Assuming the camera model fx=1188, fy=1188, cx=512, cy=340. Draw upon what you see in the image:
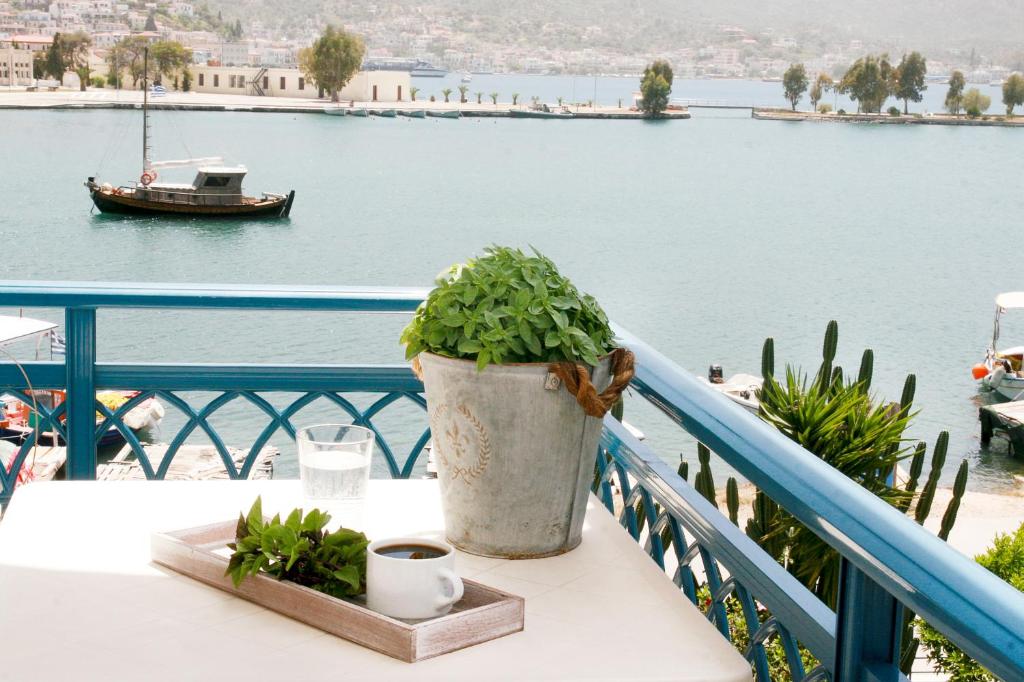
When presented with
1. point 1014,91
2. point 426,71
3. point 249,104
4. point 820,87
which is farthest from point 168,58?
point 1014,91

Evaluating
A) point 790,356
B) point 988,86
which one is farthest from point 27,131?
point 988,86

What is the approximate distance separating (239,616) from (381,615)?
16 cm

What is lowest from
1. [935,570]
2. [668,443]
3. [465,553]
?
[668,443]

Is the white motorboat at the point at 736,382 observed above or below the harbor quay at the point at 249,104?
below

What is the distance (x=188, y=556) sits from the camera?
1.18 m

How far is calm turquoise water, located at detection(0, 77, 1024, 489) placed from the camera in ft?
107

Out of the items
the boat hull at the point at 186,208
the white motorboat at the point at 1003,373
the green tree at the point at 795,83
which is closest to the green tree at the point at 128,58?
the boat hull at the point at 186,208

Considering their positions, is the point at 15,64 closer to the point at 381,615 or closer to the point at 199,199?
the point at 199,199

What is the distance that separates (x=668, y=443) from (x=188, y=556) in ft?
81.7

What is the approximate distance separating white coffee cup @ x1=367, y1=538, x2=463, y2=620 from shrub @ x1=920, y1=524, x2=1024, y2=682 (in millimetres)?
5219

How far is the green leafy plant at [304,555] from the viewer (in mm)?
1073

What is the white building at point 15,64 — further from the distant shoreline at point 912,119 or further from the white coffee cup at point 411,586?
the white coffee cup at point 411,586

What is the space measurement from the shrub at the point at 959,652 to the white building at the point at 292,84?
3462 inches

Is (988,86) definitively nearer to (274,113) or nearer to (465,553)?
(274,113)
